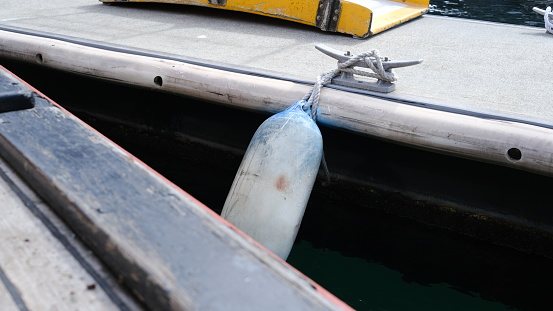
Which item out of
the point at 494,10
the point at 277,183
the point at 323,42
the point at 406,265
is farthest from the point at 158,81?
the point at 494,10

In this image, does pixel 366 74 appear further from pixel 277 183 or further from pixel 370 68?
pixel 277 183

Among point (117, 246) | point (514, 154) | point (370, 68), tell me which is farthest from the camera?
point (370, 68)

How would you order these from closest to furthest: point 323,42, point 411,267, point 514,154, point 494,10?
1. point 514,154
2. point 411,267
3. point 323,42
4. point 494,10

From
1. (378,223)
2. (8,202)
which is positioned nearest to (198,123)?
(378,223)

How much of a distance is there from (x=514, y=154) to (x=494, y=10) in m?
7.30

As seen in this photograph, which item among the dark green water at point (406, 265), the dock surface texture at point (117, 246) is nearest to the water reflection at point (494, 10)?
the dark green water at point (406, 265)

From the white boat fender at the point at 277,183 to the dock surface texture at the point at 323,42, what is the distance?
486mm

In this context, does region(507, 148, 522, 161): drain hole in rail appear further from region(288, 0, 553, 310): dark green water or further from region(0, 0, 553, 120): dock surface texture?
region(288, 0, 553, 310): dark green water

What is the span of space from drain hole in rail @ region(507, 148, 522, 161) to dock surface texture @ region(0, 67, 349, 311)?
1402 millimetres

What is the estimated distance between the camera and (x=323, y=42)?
346 centimetres

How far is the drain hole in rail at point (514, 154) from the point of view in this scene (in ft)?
6.73

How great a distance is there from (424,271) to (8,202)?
1.85m

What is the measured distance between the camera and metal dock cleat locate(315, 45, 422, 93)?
94.5 inches

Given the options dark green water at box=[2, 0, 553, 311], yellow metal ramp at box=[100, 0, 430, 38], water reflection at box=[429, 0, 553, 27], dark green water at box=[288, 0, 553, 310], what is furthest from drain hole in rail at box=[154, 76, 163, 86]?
water reflection at box=[429, 0, 553, 27]
